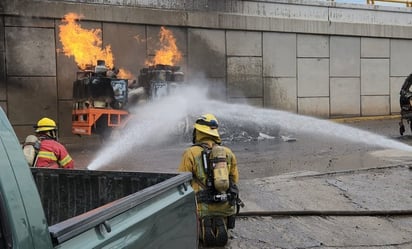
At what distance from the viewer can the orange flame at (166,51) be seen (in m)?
15.7

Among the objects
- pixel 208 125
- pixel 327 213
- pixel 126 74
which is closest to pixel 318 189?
pixel 327 213

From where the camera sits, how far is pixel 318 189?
7.12 metres

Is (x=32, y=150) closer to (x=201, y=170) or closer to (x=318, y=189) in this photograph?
(x=201, y=170)

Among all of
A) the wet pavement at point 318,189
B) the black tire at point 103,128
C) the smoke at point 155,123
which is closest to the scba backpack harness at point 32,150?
the wet pavement at point 318,189

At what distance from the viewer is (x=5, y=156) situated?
5.44 feet

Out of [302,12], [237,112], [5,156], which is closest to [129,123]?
[237,112]

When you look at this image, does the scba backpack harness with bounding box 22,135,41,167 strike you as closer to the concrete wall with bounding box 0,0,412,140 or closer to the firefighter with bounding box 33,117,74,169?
the firefighter with bounding box 33,117,74,169

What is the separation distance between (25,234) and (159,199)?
1.06 meters

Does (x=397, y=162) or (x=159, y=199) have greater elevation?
(x=159, y=199)

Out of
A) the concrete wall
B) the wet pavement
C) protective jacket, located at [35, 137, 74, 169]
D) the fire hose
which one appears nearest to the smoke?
the wet pavement

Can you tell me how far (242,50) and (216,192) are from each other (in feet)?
42.7

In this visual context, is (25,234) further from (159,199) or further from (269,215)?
(269,215)

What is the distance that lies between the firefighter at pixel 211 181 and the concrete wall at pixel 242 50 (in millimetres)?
10030

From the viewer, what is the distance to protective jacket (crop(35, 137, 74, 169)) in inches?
200
